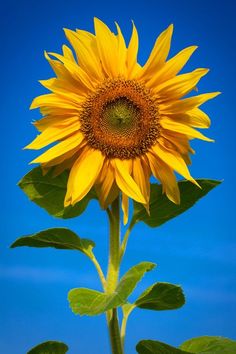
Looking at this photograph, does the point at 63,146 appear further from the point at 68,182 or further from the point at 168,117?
the point at 168,117

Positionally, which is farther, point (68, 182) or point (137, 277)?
point (68, 182)

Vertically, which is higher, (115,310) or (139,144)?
(139,144)

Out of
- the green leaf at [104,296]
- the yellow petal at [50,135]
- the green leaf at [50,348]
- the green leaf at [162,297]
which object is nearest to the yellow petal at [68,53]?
the yellow petal at [50,135]

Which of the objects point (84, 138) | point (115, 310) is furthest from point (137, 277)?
point (84, 138)

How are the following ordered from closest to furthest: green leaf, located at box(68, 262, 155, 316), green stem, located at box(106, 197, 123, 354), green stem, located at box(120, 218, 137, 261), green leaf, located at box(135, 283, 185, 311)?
1. green leaf, located at box(68, 262, 155, 316)
2. green leaf, located at box(135, 283, 185, 311)
3. green stem, located at box(106, 197, 123, 354)
4. green stem, located at box(120, 218, 137, 261)

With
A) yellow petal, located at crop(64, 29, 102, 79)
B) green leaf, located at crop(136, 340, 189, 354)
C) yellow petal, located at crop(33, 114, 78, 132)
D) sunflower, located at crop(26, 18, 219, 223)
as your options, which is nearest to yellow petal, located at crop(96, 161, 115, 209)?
sunflower, located at crop(26, 18, 219, 223)

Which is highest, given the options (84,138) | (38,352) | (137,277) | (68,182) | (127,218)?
(84,138)

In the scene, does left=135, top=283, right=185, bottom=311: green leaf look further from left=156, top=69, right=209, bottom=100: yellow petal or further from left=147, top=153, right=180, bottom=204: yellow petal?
left=156, top=69, right=209, bottom=100: yellow petal
